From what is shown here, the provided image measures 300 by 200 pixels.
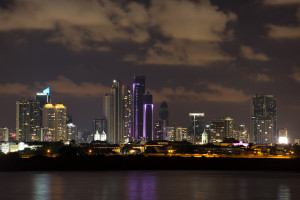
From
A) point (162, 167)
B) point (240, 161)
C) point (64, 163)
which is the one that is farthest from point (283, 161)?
point (64, 163)

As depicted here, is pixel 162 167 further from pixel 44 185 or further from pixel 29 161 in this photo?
pixel 44 185

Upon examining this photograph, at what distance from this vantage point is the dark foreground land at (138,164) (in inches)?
6097

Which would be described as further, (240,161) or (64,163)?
(240,161)

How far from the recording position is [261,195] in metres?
71.9

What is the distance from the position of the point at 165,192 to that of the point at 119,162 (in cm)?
9718

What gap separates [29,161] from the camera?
530 ft

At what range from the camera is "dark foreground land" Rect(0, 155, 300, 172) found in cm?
15488

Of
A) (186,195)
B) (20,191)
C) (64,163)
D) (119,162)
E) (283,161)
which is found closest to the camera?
(186,195)

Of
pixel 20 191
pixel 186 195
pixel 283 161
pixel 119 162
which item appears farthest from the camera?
pixel 283 161

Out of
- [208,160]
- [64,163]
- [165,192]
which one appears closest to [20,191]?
[165,192]

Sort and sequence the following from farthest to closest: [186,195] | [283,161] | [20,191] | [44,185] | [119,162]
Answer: [283,161] < [119,162] < [44,185] < [20,191] < [186,195]

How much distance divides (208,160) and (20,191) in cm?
11502

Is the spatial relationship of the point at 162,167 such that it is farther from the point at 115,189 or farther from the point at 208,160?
the point at 115,189

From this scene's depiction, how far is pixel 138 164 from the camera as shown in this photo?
557ft
